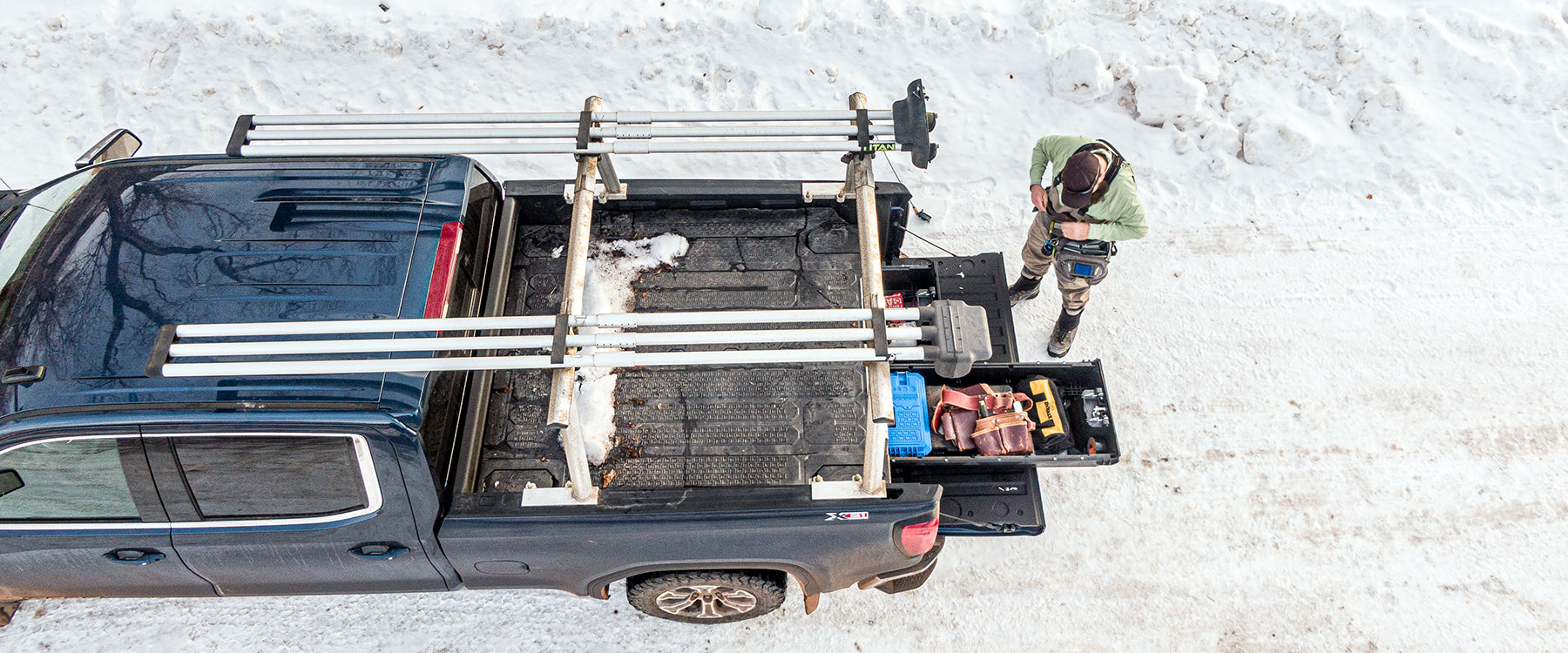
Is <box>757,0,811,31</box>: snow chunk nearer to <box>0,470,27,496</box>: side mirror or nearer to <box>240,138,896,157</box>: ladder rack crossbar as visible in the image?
<box>240,138,896,157</box>: ladder rack crossbar

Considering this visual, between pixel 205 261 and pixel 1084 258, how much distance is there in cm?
466

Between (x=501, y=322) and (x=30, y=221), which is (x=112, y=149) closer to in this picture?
(x=30, y=221)

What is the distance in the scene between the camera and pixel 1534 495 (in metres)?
4.79

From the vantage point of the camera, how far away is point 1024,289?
5516mm

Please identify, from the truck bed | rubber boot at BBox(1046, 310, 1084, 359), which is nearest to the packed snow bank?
the truck bed

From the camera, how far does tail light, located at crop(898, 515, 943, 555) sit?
3.52m

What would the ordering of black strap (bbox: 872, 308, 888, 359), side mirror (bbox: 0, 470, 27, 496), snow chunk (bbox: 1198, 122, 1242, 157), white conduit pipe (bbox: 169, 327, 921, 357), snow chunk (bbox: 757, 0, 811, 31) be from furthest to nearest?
snow chunk (bbox: 757, 0, 811, 31) < snow chunk (bbox: 1198, 122, 1242, 157) < side mirror (bbox: 0, 470, 27, 496) < black strap (bbox: 872, 308, 888, 359) < white conduit pipe (bbox: 169, 327, 921, 357)

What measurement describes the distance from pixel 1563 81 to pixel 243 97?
1094 cm

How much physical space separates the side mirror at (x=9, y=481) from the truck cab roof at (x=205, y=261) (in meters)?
0.29

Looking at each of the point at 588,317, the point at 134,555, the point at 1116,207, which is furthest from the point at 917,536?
the point at 134,555

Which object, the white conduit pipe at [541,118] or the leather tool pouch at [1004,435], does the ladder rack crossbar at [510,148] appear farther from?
the leather tool pouch at [1004,435]

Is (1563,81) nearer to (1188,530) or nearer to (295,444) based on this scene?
(1188,530)

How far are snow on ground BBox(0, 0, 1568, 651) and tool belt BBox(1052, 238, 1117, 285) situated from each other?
0.81 metres

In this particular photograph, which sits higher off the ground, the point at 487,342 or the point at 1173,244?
the point at 1173,244
